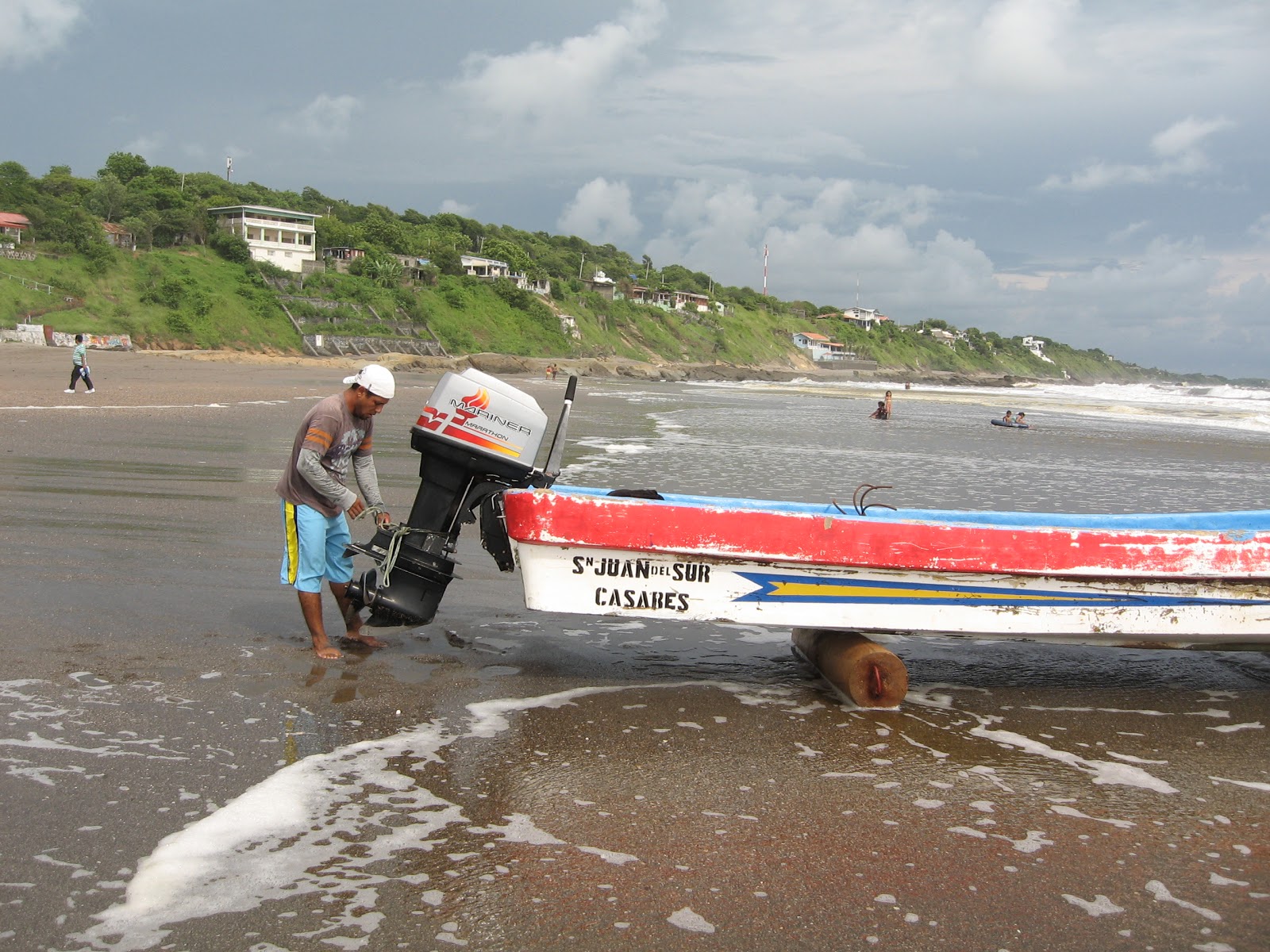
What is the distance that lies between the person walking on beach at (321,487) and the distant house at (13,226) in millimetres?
68401

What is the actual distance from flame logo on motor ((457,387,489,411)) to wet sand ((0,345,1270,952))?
1432 millimetres

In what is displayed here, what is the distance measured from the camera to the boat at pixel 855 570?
488cm

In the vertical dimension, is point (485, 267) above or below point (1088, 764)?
above

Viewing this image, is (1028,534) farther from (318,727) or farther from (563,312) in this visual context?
(563,312)

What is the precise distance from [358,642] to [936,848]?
11.2 feet

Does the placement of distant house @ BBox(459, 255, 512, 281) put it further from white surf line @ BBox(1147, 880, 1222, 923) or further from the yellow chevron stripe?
white surf line @ BBox(1147, 880, 1222, 923)

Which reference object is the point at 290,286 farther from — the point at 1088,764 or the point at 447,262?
the point at 1088,764

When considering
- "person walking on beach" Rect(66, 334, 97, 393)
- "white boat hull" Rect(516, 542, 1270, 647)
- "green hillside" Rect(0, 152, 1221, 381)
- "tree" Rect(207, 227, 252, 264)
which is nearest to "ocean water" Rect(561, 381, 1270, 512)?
"white boat hull" Rect(516, 542, 1270, 647)

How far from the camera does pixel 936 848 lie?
3590 millimetres

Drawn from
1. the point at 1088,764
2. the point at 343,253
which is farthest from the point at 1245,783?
the point at 343,253

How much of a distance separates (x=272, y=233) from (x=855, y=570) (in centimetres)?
8459

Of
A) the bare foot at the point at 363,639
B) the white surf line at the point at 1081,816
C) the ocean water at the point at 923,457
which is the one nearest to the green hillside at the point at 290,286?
the ocean water at the point at 923,457

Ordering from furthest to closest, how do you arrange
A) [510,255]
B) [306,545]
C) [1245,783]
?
[510,255] → [306,545] → [1245,783]

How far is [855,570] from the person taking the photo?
4961 millimetres
